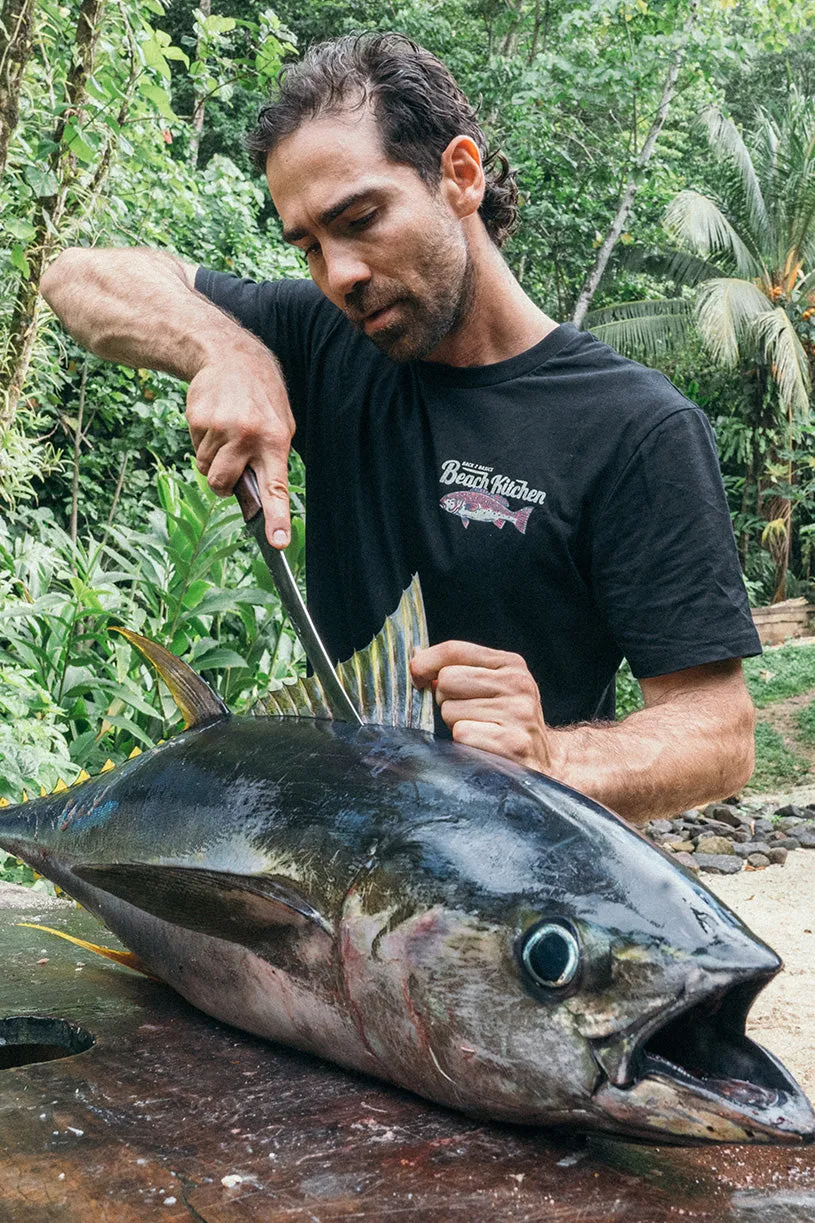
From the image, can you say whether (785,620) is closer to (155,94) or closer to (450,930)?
(155,94)

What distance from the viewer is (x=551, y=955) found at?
1133 millimetres

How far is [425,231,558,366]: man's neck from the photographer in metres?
2.47

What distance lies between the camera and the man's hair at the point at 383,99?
92.0 inches

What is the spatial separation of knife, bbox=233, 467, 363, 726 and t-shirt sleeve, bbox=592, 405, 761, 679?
0.69 m

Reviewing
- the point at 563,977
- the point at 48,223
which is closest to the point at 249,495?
the point at 563,977

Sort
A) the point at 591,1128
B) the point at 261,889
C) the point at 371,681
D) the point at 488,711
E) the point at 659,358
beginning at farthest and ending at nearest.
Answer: the point at 659,358 < the point at 371,681 < the point at 488,711 < the point at 261,889 < the point at 591,1128

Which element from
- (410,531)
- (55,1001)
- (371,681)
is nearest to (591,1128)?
(371,681)

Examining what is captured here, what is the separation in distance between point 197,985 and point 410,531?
1.15 m

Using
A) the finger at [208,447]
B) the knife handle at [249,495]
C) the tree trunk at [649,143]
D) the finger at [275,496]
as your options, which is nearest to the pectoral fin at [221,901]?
the finger at [275,496]

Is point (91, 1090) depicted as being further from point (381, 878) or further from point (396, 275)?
point (396, 275)

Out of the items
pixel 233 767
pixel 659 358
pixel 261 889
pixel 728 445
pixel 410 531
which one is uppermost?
pixel 659 358

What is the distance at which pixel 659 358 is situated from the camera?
18.3m

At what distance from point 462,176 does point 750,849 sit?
586 centimetres

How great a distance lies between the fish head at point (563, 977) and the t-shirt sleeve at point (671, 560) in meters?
0.86
